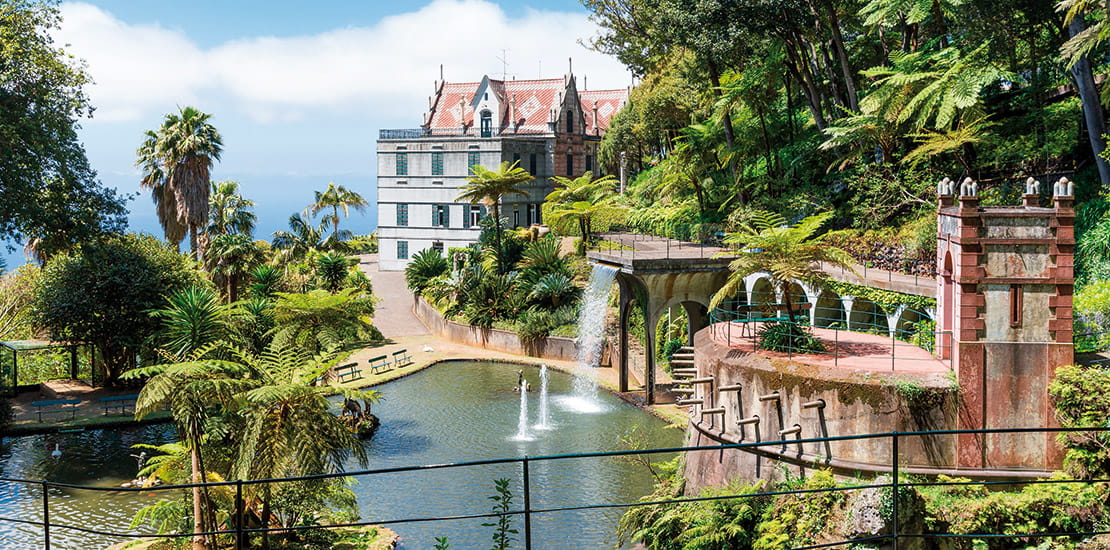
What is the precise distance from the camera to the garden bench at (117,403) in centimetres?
2464

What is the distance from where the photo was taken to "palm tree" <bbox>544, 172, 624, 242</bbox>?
38.2m

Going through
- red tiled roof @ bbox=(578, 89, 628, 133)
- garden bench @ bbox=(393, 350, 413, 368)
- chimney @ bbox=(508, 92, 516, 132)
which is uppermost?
red tiled roof @ bbox=(578, 89, 628, 133)

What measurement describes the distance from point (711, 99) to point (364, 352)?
1831 cm

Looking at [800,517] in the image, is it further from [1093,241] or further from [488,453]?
[1093,241]

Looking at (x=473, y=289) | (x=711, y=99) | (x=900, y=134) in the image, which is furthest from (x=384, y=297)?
(x=900, y=134)

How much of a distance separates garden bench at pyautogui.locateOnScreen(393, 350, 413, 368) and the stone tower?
823 inches

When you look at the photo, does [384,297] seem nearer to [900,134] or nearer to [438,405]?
[438,405]

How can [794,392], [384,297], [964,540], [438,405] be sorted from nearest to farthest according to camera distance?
1. [964,540]
2. [794,392]
3. [438,405]
4. [384,297]

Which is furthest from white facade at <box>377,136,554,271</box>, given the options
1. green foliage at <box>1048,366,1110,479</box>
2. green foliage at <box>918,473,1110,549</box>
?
green foliage at <box>918,473,1110,549</box>

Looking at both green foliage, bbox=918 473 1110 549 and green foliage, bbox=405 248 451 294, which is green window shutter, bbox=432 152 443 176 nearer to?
green foliage, bbox=405 248 451 294

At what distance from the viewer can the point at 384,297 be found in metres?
46.8

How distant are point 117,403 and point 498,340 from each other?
1340cm

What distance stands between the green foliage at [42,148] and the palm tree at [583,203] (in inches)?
701

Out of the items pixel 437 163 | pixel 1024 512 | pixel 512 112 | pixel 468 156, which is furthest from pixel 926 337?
pixel 512 112
